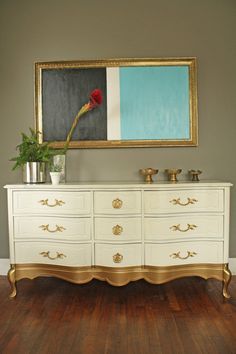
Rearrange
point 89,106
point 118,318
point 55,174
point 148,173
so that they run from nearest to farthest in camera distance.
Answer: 1. point 118,318
2. point 55,174
3. point 148,173
4. point 89,106

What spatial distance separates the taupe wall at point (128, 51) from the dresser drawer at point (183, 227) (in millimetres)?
588

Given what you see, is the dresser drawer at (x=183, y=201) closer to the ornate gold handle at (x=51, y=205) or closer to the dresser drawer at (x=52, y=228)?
the dresser drawer at (x=52, y=228)

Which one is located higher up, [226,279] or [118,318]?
[226,279]

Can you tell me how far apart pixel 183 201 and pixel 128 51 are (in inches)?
55.1

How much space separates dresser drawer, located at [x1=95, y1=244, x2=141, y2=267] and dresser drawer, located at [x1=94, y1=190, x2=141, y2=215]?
0.80ft

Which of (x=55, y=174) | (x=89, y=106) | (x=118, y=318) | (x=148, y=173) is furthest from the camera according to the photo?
(x=89, y=106)

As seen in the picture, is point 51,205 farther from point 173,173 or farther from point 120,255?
point 173,173

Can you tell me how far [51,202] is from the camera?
2.27 meters

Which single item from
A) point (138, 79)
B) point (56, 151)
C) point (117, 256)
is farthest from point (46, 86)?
point (117, 256)

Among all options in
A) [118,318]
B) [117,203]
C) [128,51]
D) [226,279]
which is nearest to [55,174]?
[117,203]

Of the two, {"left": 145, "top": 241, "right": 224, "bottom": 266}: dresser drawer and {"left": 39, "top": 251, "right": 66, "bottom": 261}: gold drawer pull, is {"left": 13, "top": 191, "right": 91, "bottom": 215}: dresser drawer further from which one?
{"left": 145, "top": 241, "right": 224, "bottom": 266}: dresser drawer

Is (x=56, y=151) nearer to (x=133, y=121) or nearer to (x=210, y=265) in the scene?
(x=133, y=121)

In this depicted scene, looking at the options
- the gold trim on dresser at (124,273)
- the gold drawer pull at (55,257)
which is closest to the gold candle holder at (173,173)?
the gold trim on dresser at (124,273)

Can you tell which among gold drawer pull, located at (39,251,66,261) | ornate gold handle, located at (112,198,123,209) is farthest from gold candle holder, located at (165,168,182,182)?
gold drawer pull, located at (39,251,66,261)
